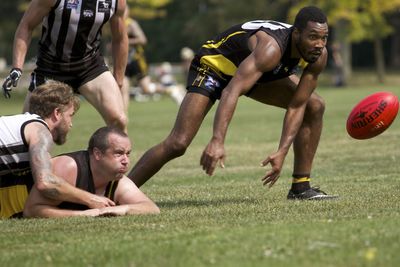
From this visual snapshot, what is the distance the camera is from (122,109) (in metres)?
9.36

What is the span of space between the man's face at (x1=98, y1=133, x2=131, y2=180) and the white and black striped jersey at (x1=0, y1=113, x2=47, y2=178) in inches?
21.0

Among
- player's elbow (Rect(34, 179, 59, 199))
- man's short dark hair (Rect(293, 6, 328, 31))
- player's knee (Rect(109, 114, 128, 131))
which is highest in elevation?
man's short dark hair (Rect(293, 6, 328, 31))

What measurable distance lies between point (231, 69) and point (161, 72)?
109 feet

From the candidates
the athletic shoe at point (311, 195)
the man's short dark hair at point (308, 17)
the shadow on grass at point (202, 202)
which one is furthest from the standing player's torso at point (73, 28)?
the athletic shoe at point (311, 195)

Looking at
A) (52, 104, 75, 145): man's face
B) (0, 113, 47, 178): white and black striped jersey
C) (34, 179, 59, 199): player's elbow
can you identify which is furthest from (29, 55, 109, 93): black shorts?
(34, 179, 59, 199): player's elbow

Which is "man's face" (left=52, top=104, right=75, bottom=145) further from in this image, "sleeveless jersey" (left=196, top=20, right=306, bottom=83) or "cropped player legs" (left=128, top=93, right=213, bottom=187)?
"sleeveless jersey" (left=196, top=20, right=306, bottom=83)

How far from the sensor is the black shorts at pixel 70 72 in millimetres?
9391

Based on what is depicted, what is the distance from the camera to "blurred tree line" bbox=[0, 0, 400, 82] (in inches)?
1821

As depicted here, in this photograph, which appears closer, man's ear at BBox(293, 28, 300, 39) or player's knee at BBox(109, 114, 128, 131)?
man's ear at BBox(293, 28, 300, 39)

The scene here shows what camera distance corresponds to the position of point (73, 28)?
923 cm

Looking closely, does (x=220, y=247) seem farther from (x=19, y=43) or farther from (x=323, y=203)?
(x=19, y=43)

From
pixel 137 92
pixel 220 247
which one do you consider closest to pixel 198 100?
pixel 220 247

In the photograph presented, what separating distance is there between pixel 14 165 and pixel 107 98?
1.90 meters

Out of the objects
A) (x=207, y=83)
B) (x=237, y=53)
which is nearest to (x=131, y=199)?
(x=207, y=83)
